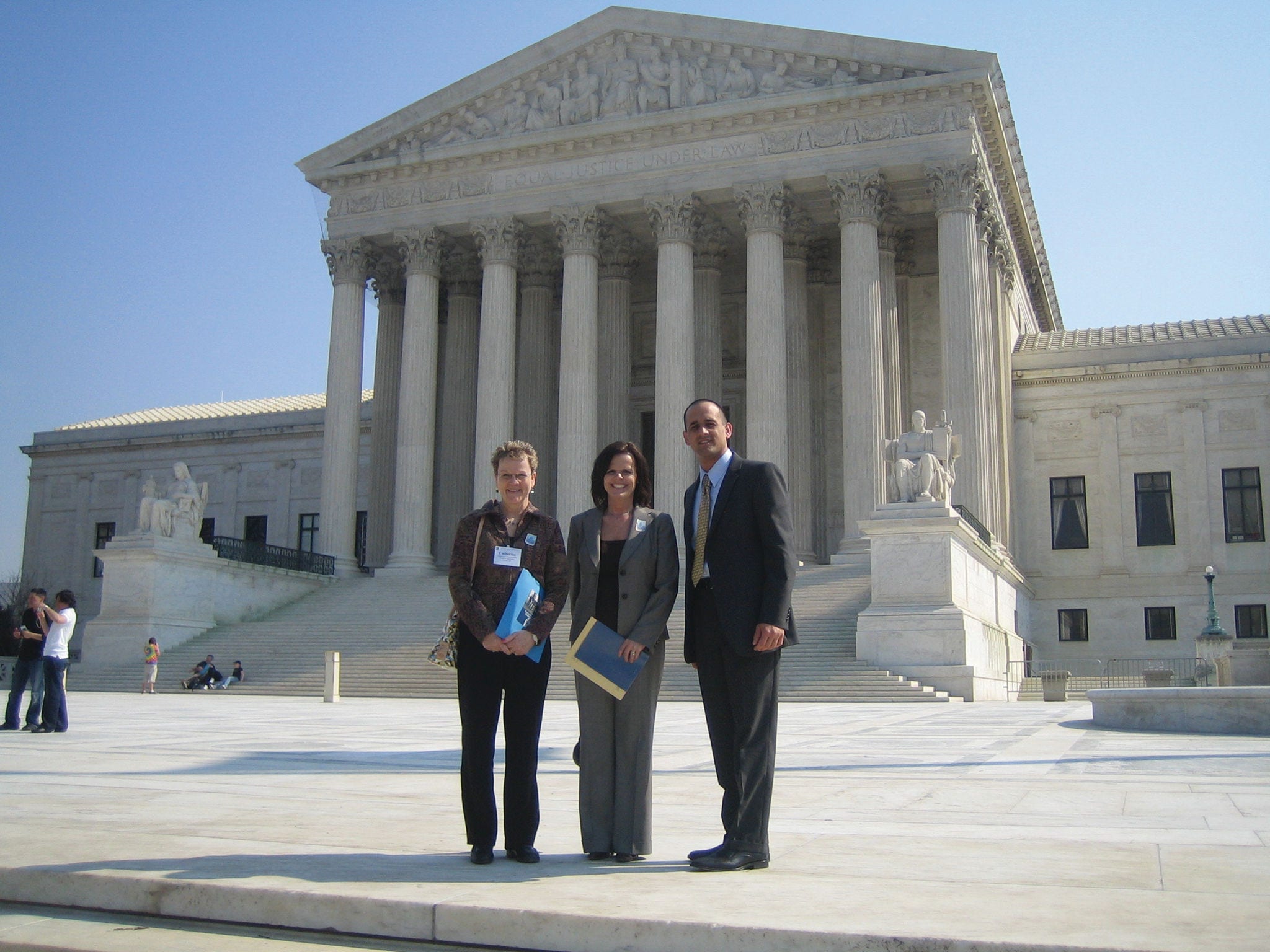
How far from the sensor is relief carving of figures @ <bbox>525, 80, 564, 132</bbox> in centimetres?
4109

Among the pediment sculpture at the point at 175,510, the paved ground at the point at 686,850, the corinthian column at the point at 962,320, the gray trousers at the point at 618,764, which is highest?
the corinthian column at the point at 962,320

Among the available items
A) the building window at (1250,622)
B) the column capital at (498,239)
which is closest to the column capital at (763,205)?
the column capital at (498,239)

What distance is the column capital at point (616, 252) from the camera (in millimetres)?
41844

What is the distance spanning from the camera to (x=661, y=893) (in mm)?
4809

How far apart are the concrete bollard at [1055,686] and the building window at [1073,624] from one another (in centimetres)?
1494

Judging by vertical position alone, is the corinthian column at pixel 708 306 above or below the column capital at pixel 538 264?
below

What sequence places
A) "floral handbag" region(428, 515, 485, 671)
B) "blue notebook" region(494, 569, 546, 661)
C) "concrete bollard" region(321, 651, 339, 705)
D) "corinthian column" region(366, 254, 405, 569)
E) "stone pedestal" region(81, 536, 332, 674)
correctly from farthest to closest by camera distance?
"corinthian column" region(366, 254, 405, 569) → "stone pedestal" region(81, 536, 332, 674) → "concrete bollard" region(321, 651, 339, 705) → "floral handbag" region(428, 515, 485, 671) → "blue notebook" region(494, 569, 546, 661)

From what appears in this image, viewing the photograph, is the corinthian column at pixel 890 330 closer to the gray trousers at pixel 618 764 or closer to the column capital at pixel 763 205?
the column capital at pixel 763 205

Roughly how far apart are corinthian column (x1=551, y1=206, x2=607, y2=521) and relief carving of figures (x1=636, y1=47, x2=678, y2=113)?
3.77 meters

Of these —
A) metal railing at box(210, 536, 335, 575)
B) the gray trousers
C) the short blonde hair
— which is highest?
metal railing at box(210, 536, 335, 575)

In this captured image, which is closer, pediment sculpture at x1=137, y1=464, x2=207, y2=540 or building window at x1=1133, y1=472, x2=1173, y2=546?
pediment sculpture at x1=137, y1=464, x2=207, y2=540

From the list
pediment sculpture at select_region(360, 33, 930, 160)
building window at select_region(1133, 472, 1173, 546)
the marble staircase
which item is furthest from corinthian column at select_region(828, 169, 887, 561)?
building window at select_region(1133, 472, 1173, 546)

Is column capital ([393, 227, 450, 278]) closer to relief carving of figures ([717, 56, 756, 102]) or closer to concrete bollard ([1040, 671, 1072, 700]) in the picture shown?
relief carving of figures ([717, 56, 756, 102])

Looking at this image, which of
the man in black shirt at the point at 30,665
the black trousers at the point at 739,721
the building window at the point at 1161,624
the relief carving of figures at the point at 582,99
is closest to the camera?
the black trousers at the point at 739,721
